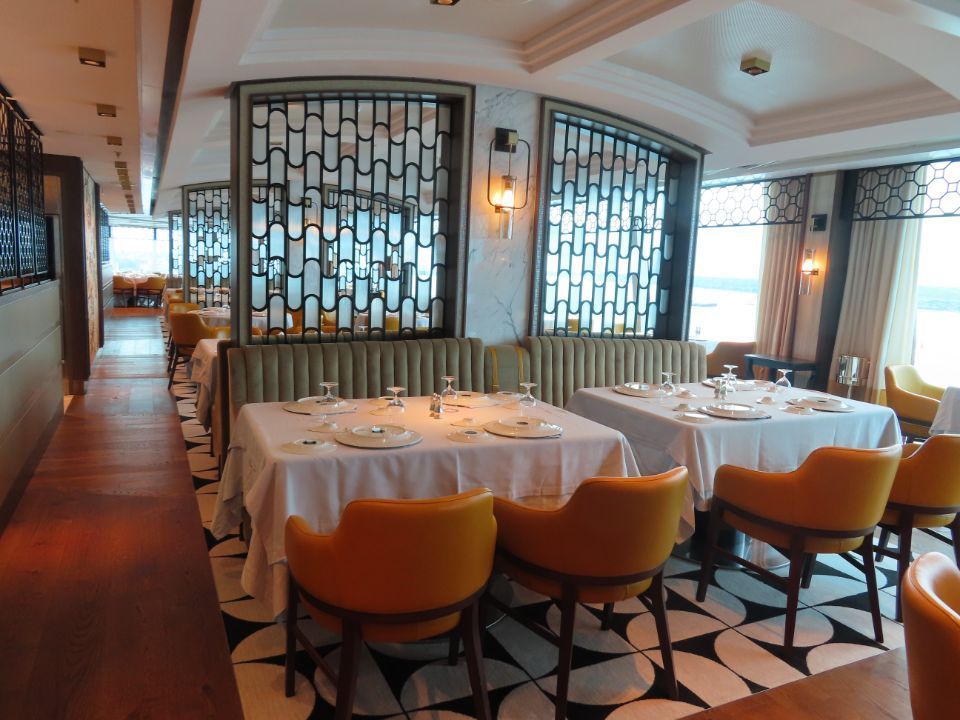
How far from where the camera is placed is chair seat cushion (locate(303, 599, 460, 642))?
211 cm

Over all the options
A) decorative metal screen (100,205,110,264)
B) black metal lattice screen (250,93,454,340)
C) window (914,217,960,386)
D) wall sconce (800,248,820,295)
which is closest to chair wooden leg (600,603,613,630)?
black metal lattice screen (250,93,454,340)

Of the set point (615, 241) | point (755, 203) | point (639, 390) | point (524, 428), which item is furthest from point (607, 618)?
point (755, 203)

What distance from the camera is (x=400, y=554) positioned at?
78.7 inches

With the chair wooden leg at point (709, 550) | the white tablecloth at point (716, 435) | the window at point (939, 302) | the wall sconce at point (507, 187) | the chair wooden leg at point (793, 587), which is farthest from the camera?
the window at point (939, 302)

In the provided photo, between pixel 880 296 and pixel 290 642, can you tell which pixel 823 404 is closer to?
pixel 290 642

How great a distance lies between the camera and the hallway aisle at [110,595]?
7.93 feet

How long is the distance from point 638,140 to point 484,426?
3.66 m

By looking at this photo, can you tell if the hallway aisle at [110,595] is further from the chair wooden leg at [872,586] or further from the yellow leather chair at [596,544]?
the chair wooden leg at [872,586]

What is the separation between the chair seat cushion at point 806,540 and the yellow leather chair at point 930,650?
5.48 ft

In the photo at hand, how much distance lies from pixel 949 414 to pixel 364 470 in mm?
5105

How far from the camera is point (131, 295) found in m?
19.2

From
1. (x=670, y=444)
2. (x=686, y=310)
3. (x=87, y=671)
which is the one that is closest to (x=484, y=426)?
(x=670, y=444)

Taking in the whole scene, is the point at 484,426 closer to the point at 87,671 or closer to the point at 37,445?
the point at 87,671

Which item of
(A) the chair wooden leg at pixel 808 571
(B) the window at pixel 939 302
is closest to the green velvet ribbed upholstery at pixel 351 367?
(A) the chair wooden leg at pixel 808 571
